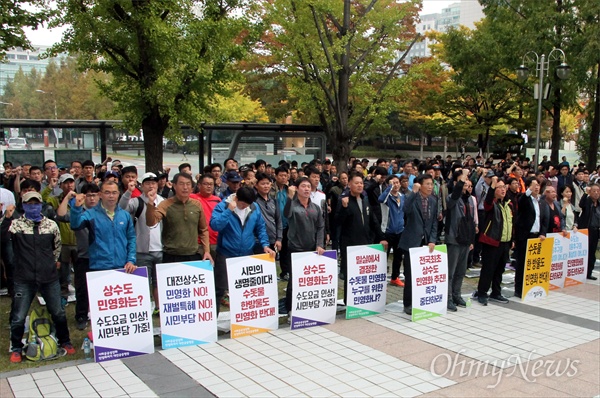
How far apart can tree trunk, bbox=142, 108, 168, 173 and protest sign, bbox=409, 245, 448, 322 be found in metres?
7.91

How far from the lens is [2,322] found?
7066 millimetres

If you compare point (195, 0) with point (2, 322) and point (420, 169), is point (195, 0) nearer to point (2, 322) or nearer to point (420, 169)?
point (420, 169)

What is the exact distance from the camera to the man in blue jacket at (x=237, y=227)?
22.9 feet

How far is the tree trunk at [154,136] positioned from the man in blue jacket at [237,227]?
22.7 feet

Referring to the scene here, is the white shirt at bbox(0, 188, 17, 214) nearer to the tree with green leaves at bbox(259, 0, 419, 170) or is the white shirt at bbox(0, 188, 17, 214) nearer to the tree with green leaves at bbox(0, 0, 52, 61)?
the tree with green leaves at bbox(0, 0, 52, 61)

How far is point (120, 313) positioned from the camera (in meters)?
5.93

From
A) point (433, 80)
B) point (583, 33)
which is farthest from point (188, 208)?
point (433, 80)

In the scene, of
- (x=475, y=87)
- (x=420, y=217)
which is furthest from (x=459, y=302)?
(x=475, y=87)

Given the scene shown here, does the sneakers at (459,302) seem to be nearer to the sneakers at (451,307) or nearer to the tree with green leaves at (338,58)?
the sneakers at (451,307)

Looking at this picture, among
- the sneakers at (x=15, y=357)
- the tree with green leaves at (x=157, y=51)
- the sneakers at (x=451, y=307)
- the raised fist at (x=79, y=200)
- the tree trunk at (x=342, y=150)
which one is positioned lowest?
the sneakers at (x=451, y=307)

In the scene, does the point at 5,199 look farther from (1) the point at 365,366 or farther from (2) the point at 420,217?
(2) the point at 420,217

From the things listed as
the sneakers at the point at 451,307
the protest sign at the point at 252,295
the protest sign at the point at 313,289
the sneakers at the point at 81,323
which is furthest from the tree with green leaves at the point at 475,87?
the sneakers at the point at 81,323

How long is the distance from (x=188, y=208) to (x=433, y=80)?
24.5 metres

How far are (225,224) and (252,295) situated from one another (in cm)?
94
